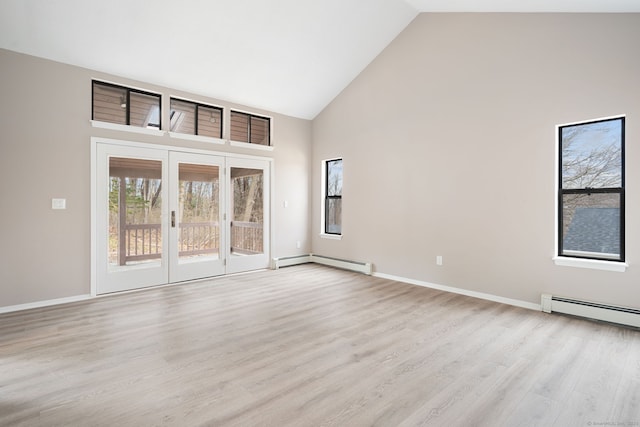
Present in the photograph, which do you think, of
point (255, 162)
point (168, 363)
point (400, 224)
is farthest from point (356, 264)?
point (168, 363)

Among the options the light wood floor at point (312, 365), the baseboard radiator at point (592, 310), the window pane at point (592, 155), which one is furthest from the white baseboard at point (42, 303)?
the window pane at point (592, 155)

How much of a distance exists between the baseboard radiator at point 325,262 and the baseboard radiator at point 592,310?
103 inches

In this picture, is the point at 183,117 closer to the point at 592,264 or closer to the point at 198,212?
the point at 198,212

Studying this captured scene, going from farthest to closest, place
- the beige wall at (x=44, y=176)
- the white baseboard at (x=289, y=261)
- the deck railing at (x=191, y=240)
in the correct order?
1. the white baseboard at (x=289, y=261)
2. the deck railing at (x=191, y=240)
3. the beige wall at (x=44, y=176)

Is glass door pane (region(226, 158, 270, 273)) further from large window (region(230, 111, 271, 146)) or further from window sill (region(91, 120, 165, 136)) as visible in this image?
window sill (region(91, 120, 165, 136))

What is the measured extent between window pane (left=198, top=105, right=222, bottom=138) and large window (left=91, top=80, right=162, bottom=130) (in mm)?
642

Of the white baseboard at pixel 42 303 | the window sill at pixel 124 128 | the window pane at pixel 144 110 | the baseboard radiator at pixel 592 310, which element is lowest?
the white baseboard at pixel 42 303

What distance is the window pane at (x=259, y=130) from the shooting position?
6.04 metres

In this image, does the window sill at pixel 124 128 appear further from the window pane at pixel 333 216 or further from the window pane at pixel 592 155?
the window pane at pixel 592 155

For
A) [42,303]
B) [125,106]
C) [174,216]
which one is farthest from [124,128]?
[42,303]

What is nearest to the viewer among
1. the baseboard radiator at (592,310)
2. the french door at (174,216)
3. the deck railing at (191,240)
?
the baseboard radiator at (592,310)

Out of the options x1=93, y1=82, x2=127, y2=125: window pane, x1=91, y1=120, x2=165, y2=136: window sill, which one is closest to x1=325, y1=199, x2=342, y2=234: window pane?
x1=91, y1=120, x2=165, y2=136: window sill

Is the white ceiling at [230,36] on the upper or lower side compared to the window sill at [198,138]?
upper

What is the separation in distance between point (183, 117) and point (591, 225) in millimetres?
5618
